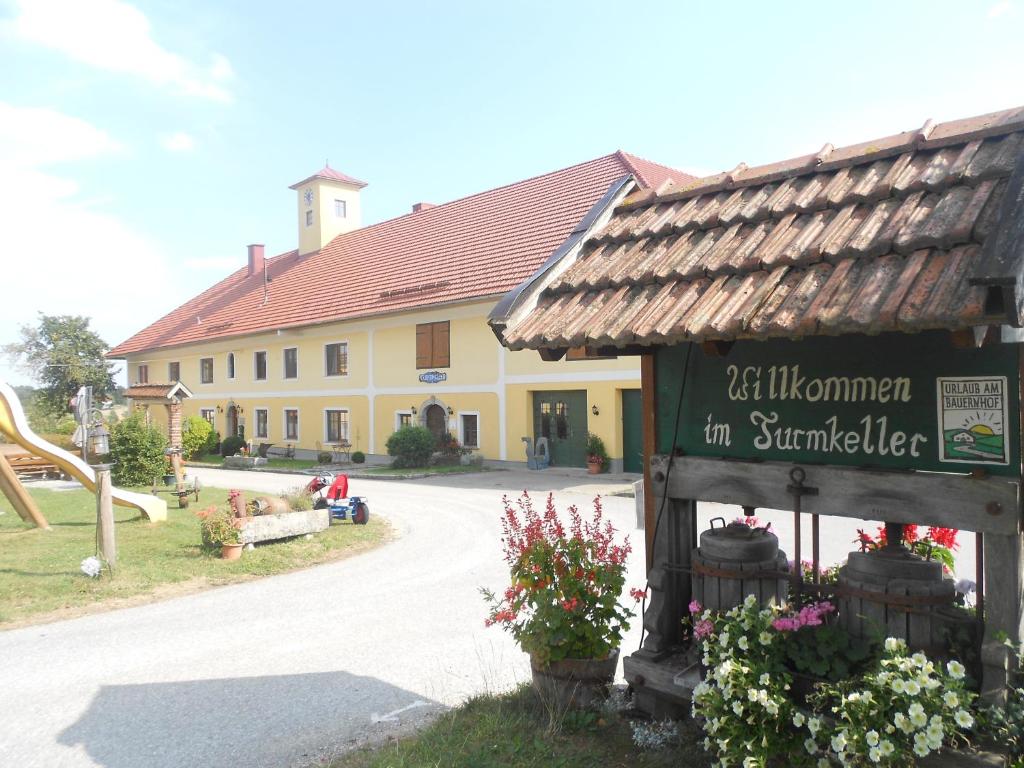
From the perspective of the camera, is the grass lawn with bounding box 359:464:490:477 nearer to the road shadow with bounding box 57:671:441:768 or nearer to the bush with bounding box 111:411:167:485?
the bush with bounding box 111:411:167:485

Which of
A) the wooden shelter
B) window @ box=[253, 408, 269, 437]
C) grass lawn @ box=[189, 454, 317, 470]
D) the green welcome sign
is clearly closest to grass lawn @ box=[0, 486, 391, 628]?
the wooden shelter

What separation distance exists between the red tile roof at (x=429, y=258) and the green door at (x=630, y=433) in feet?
14.3

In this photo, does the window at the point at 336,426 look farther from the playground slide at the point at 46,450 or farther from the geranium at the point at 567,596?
the geranium at the point at 567,596

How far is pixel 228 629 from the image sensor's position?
696 centimetres

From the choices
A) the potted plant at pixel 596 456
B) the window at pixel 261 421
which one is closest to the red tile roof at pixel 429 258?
the window at pixel 261 421

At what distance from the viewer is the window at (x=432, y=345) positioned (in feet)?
78.5

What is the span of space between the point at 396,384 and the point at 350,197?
15170 mm

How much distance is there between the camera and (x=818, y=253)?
3.24 m

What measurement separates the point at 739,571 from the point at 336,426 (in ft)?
84.3

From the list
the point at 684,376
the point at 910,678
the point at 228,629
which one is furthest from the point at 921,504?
the point at 228,629

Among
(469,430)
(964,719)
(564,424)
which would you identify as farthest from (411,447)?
(964,719)

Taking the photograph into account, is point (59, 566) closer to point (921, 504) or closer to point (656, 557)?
point (656, 557)

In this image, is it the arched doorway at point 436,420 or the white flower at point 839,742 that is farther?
the arched doorway at point 436,420

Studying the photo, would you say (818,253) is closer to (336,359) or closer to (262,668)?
(262,668)
